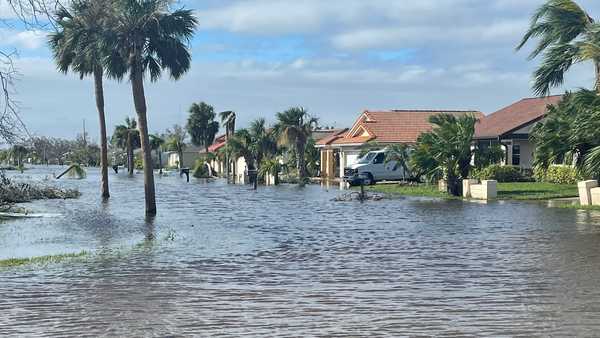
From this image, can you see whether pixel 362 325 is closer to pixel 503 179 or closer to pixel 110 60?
pixel 110 60

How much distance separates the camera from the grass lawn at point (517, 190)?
103 feet

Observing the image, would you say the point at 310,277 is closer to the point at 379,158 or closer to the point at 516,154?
the point at 516,154

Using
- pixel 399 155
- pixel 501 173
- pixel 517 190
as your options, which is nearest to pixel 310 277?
pixel 517 190

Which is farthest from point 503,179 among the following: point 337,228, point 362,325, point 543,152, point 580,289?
point 362,325

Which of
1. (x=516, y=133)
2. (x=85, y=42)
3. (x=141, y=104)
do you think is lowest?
(x=516, y=133)

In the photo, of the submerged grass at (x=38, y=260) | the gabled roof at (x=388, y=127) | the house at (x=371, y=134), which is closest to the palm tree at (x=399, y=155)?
the house at (x=371, y=134)

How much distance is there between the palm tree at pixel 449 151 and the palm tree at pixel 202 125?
69.3 m

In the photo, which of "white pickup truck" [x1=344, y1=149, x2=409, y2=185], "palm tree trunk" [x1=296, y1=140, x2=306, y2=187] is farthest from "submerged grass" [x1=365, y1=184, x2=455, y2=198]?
→ "palm tree trunk" [x1=296, y1=140, x2=306, y2=187]

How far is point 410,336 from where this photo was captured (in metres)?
8.48

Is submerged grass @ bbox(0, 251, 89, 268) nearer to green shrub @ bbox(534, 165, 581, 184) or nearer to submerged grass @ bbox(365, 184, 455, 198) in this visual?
submerged grass @ bbox(365, 184, 455, 198)

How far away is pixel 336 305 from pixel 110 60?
58.5 ft

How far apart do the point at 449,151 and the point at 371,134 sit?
793 inches

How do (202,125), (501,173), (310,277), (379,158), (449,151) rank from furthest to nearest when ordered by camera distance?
(202,125) → (379,158) → (501,173) → (449,151) → (310,277)

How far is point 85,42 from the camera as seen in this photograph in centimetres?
2725
